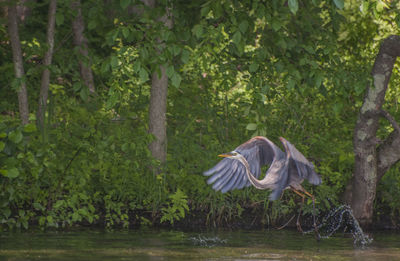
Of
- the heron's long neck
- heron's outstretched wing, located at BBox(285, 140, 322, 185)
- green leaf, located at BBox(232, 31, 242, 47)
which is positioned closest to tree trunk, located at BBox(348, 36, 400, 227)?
heron's outstretched wing, located at BBox(285, 140, 322, 185)

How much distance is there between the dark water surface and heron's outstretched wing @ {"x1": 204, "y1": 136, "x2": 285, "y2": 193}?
0.70 meters

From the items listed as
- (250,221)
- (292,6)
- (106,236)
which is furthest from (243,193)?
(292,6)

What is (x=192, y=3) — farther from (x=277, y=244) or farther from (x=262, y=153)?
(x=277, y=244)

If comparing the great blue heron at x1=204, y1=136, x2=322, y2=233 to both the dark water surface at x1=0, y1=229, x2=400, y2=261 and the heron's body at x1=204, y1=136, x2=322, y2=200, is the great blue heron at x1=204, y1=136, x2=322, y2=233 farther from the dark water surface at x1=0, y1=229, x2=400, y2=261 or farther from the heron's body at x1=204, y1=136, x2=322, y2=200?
the dark water surface at x1=0, y1=229, x2=400, y2=261

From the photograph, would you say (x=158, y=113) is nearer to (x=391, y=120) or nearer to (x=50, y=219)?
(x=50, y=219)

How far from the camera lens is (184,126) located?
35.6 ft

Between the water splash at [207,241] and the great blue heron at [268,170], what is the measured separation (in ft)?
2.16

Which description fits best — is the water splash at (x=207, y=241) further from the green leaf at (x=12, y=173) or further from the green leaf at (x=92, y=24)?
the green leaf at (x=92, y=24)

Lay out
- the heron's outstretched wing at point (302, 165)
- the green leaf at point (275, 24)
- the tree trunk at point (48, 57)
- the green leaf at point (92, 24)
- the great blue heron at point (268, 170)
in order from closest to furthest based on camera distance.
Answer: the great blue heron at point (268, 170) < the heron's outstretched wing at point (302, 165) < the green leaf at point (275, 24) < the green leaf at point (92, 24) < the tree trunk at point (48, 57)

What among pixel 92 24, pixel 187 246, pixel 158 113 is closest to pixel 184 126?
pixel 158 113

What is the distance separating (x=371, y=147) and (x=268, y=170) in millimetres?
2570

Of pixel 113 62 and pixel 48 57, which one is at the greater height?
pixel 48 57

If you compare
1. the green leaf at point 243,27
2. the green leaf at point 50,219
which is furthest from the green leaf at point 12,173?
the green leaf at point 243,27

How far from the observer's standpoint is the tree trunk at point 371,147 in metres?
9.31
